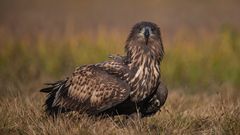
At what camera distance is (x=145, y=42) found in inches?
400

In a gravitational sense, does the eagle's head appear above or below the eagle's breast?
above

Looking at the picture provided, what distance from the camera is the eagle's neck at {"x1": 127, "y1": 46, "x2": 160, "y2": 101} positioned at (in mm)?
9789

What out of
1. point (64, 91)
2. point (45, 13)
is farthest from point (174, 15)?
point (64, 91)

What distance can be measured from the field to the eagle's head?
78 cm

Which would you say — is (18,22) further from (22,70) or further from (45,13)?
(22,70)

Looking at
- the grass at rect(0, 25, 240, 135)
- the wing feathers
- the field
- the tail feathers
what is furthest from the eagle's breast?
the tail feathers

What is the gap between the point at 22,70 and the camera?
1712cm

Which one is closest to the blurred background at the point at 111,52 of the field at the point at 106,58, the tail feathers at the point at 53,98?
the field at the point at 106,58

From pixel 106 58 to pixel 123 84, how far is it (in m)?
7.48

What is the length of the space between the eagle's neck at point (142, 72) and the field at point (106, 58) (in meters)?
0.34

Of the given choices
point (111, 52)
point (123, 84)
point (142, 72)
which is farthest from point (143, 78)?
point (111, 52)

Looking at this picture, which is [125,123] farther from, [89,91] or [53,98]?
[53,98]

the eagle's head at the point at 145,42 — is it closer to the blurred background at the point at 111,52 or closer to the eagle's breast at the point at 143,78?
the eagle's breast at the point at 143,78

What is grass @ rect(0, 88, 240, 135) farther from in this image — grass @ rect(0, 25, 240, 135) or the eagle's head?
the eagle's head
